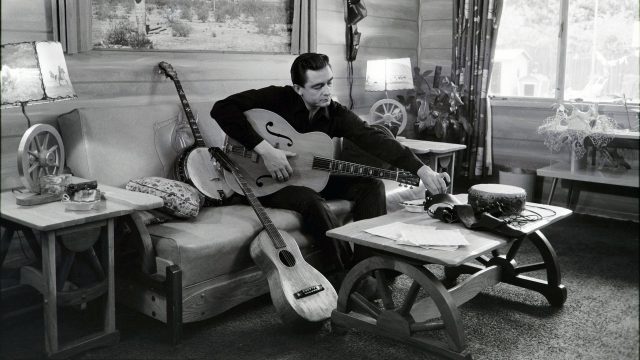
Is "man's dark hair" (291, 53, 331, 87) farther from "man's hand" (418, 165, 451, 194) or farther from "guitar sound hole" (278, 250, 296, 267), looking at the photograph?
"guitar sound hole" (278, 250, 296, 267)

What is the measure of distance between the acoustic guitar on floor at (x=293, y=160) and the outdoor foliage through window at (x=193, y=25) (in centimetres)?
59

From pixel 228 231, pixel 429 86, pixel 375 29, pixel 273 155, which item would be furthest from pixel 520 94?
pixel 228 231

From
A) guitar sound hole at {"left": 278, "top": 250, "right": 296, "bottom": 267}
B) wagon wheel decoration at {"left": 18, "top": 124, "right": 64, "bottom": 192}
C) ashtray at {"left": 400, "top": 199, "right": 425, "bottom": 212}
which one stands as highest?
wagon wheel decoration at {"left": 18, "top": 124, "right": 64, "bottom": 192}

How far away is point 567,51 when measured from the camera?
13.3ft

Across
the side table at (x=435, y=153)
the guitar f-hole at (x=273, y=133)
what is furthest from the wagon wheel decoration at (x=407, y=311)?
the side table at (x=435, y=153)

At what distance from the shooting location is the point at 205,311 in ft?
6.74

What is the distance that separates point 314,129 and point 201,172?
55 centimetres

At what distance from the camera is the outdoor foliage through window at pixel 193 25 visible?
2529 millimetres

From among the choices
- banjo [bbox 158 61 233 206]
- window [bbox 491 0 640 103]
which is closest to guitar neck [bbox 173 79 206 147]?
banjo [bbox 158 61 233 206]

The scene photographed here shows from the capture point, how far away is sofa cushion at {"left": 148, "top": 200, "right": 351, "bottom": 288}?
77.8 inches

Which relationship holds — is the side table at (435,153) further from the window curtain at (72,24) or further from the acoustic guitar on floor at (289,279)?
the window curtain at (72,24)

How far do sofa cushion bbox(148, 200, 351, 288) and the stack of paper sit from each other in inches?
20.0

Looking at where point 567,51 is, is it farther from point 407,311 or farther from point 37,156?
point 37,156

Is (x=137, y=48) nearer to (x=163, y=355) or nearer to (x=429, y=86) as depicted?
(x=163, y=355)
